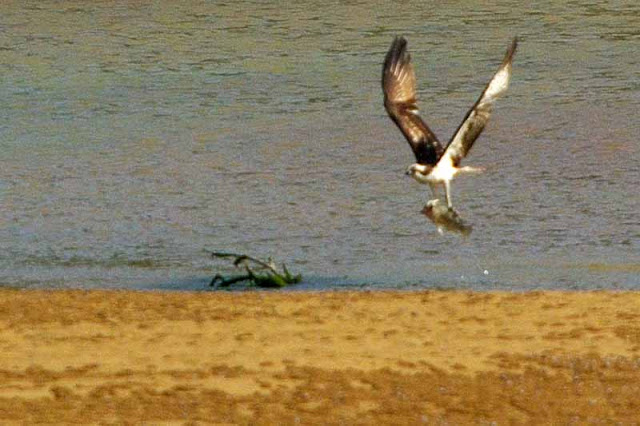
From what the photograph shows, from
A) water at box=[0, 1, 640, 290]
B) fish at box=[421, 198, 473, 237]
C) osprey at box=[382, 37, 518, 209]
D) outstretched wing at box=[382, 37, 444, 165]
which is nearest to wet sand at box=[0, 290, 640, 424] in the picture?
fish at box=[421, 198, 473, 237]

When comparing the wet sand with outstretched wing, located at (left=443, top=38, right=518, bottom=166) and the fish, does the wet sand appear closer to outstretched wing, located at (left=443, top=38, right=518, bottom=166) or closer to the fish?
the fish

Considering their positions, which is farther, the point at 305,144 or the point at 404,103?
the point at 305,144

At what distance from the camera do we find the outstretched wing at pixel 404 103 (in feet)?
32.2

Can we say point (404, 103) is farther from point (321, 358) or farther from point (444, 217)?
point (321, 358)

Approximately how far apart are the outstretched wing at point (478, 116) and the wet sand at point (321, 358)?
922 mm

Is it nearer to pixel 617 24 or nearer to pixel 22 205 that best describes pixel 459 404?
pixel 22 205

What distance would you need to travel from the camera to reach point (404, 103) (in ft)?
33.3

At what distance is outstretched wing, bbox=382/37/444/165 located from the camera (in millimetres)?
9820

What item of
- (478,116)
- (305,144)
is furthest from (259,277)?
(305,144)

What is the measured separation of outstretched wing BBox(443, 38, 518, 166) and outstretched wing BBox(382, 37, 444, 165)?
57 centimetres

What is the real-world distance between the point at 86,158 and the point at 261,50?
513cm

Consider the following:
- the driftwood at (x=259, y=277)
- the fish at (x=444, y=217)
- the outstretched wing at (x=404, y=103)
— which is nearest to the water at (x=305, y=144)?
the driftwood at (x=259, y=277)

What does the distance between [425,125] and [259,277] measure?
153 cm

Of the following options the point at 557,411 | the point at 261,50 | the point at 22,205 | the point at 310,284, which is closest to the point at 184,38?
the point at 261,50
